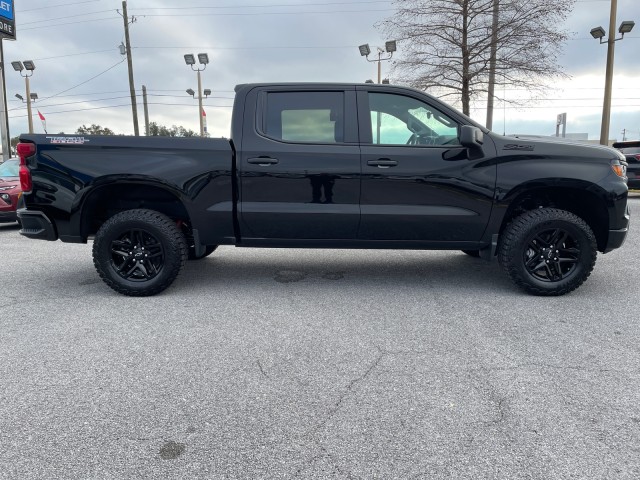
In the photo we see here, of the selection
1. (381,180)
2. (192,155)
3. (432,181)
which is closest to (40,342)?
(192,155)

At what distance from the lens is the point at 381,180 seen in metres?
4.29

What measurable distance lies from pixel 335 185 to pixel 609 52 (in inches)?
677

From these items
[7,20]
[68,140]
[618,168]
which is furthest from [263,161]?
[7,20]

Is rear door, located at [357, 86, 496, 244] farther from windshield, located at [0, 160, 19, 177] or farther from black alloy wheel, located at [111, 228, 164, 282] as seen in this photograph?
windshield, located at [0, 160, 19, 177]

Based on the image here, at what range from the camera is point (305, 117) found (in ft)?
14.6

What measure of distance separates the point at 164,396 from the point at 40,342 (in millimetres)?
1397

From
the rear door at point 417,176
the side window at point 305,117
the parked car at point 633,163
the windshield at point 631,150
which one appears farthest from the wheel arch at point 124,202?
the windshield at point 631,150

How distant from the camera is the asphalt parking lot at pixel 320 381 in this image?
→ 206 cm

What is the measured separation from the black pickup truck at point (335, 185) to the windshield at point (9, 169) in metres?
6.02

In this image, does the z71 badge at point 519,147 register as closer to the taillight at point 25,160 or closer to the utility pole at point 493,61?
the taillight at point 25,160

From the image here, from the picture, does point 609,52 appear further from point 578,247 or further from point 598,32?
point 578,247

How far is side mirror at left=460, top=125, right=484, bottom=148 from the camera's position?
4.02m

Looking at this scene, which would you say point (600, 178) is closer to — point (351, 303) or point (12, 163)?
point (351, 303)

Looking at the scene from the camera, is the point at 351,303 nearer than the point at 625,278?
Yes
